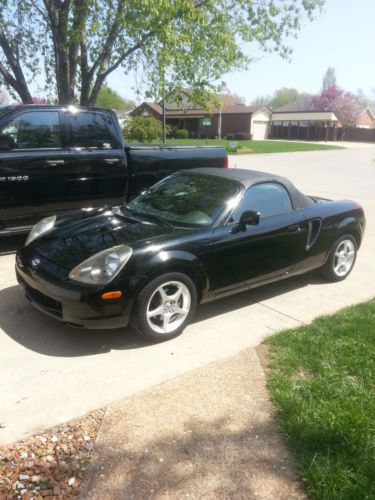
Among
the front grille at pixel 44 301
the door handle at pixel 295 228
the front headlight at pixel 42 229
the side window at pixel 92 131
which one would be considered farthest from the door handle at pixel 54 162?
the door handle at pixel 295 228

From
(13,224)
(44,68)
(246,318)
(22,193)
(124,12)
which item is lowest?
(246,318)

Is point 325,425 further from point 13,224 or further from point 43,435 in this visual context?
point 13,224

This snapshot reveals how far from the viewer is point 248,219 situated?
407 centimetres

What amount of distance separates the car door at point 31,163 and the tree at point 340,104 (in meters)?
65.3

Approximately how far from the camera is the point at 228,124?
56875 mm

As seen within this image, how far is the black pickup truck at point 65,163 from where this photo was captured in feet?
17.9

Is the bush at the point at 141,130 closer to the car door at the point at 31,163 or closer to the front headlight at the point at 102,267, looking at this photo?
the car door at the point at 31,163

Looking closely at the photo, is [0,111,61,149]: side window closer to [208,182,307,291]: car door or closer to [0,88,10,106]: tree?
[208,182,307,291]: car door

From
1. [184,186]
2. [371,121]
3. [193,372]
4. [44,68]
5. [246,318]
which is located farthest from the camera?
[371,121]

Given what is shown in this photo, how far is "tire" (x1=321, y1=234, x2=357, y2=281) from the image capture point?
5.26 meters

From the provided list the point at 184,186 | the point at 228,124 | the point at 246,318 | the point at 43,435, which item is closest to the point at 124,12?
the point at 184,186

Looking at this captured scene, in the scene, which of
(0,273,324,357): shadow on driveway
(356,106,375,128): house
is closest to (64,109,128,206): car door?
(0,273,324,357): shadow on driveway

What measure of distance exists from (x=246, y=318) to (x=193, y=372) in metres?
1.14

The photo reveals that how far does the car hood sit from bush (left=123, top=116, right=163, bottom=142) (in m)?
26.3
